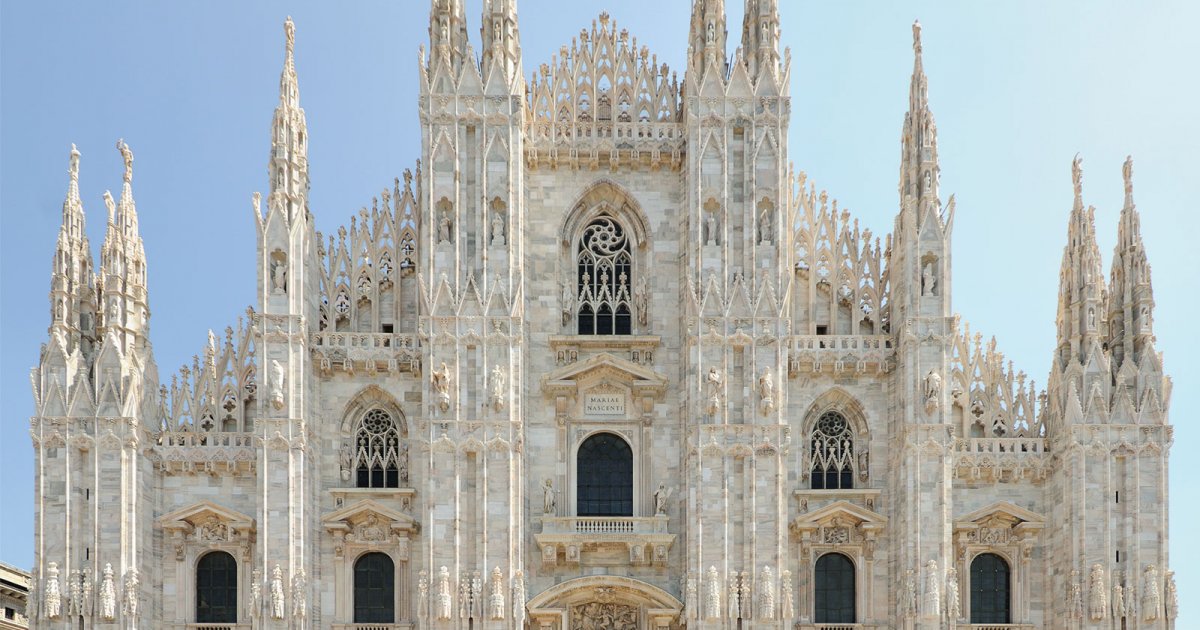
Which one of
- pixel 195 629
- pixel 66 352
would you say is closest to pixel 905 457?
pixel 195 629

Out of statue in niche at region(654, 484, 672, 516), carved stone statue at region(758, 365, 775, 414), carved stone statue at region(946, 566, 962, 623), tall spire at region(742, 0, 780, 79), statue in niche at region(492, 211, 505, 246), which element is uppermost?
tall spire at region(742, 0, 780, 79)

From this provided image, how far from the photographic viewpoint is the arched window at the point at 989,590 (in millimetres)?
31906

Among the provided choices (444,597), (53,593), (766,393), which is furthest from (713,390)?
(53,593)

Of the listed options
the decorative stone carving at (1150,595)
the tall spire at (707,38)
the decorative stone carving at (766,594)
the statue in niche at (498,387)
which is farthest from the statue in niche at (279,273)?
the decorative stone carving at (1150,595)

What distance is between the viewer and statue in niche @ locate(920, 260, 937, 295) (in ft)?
104

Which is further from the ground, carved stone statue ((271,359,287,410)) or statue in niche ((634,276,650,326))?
statue in niche ((634,276,650,326))

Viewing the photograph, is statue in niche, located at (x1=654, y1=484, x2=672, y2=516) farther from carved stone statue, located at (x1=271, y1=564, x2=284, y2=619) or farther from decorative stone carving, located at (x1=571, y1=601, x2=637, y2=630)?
carved stone statue, located at (x1=271, y1=564, x2=284, y2=619)

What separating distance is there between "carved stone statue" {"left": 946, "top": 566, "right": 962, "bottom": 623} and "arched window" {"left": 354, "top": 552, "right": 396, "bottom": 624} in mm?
12302

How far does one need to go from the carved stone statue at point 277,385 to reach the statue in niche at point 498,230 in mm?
5558

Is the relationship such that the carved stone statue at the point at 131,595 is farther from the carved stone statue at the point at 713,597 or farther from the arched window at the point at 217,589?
the carved stone statue at the point at 713,597

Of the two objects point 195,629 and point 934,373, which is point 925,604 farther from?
point 195,629

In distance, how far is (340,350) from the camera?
105 feet

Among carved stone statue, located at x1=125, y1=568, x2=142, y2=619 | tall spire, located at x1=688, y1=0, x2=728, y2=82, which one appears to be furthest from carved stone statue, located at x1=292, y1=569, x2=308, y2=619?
tall spire, located at x1=688, y1=0, x2=728, y2=82

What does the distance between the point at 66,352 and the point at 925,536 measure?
19.5m
